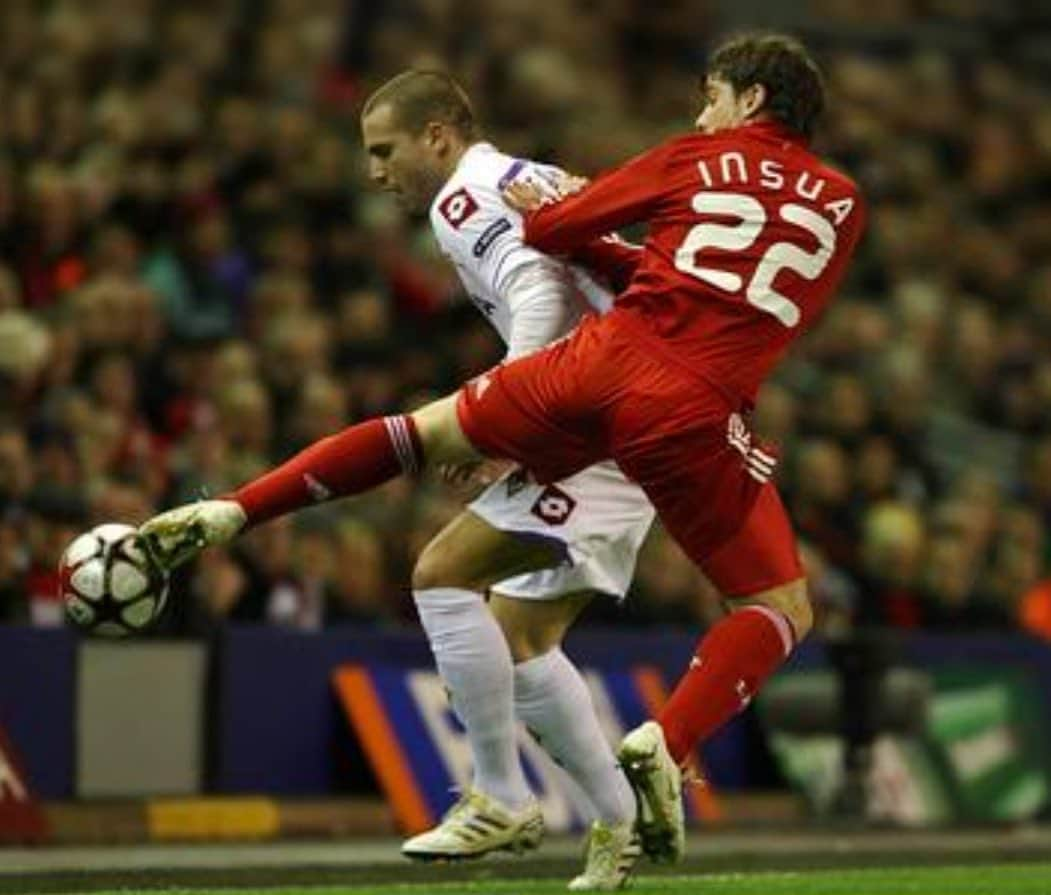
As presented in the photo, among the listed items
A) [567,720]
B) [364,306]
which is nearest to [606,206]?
[567,720]

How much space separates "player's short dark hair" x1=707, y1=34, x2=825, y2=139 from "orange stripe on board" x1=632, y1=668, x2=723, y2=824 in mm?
6656

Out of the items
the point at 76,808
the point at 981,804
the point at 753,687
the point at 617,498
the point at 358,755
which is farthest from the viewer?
the point at 981,804

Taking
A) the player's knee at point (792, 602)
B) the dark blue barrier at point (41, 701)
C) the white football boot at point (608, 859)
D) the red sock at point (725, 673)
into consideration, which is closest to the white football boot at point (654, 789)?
the red sock at point (725, 673)

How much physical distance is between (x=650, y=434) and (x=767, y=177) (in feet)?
2.54

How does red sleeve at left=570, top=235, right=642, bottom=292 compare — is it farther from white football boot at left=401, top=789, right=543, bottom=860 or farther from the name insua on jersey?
white football boot at left=401, top=789, right=543, bottom=860

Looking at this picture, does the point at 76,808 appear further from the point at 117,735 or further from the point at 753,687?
the point at 753,687

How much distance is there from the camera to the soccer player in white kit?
965 centimetres

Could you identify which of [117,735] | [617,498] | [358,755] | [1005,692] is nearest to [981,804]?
[1005,692]

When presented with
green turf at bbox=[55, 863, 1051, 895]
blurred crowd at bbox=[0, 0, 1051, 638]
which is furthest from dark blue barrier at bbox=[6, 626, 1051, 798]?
green turf at bbox=[55, 863, 1051, 895]

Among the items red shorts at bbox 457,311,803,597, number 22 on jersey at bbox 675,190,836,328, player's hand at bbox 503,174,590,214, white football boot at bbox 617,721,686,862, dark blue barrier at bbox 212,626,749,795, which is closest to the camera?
white football boot at bbox 617,721,686,862

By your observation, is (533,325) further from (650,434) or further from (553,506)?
(650,434)

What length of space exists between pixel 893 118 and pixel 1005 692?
7401 mm

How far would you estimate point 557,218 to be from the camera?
30.5ft

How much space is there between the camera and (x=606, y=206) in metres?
9.20
